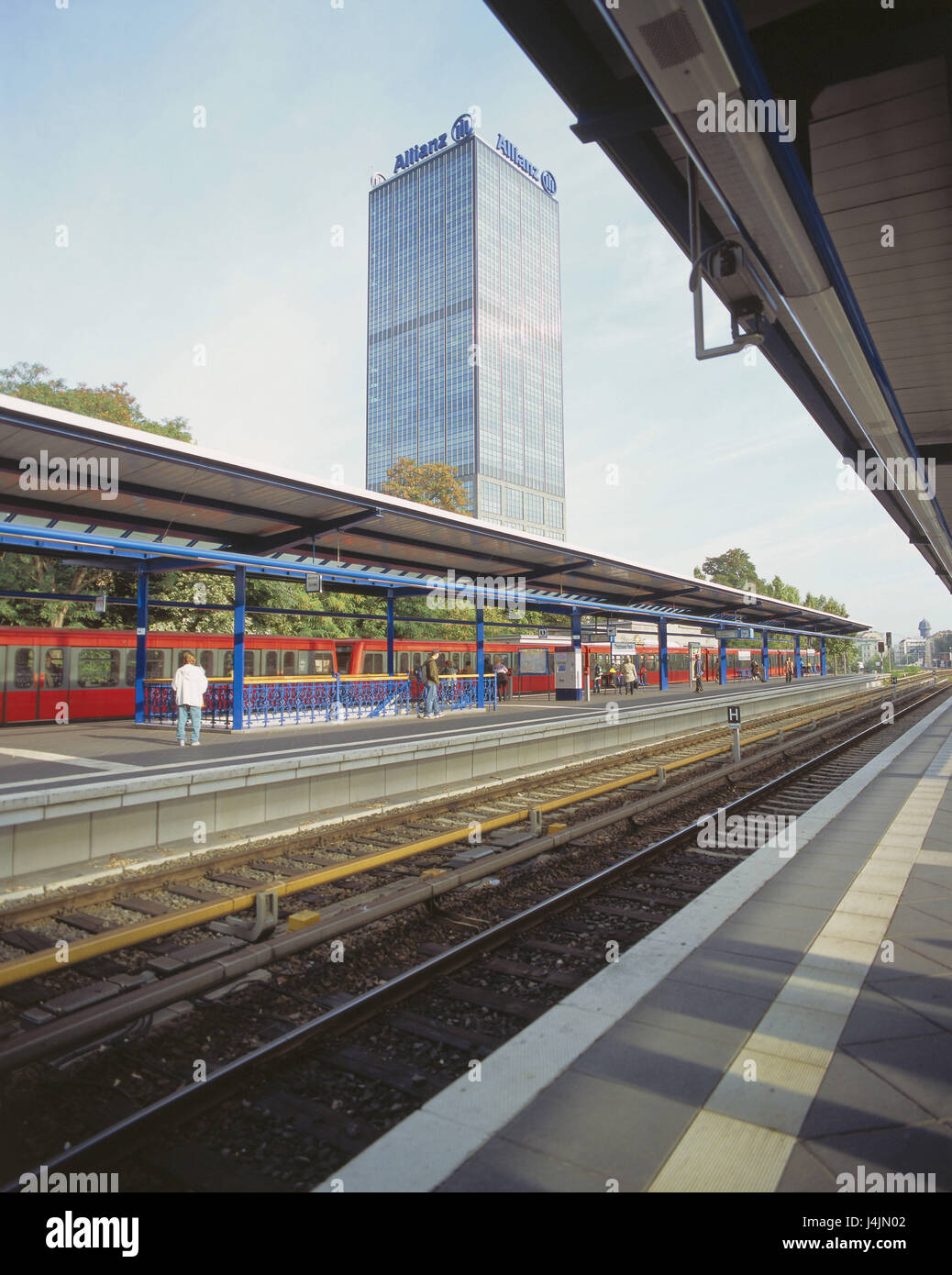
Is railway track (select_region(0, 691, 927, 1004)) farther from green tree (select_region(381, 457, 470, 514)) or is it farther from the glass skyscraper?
the glass skyscraper

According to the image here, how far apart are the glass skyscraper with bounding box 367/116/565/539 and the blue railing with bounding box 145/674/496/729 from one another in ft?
344

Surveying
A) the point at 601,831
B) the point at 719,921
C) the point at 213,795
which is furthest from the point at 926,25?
the point at 213,795

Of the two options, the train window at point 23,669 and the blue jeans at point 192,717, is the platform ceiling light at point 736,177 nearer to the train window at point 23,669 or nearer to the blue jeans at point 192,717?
the blue jeans at point 192,717

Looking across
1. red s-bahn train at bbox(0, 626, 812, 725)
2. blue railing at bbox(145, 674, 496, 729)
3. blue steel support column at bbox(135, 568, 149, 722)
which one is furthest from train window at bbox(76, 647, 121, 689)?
blue steel support column at bbox(135, 568, 149, 722)

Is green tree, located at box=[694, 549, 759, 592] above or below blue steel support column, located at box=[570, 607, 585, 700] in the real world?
above

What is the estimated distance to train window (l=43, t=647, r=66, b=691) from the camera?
1742 cm

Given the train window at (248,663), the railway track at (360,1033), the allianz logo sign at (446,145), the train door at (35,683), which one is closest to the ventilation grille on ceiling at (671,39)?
the railway track at (360,1033)

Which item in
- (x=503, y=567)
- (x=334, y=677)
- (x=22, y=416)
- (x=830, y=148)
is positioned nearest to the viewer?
(x=830, y=148)

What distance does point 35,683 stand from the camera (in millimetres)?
17266

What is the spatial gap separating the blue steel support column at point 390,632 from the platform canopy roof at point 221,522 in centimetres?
49

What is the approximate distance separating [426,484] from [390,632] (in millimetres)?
25597

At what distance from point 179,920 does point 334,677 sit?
41.0 ft

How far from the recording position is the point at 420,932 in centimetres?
531

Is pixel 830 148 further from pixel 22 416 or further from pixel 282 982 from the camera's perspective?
pixel 22 416
